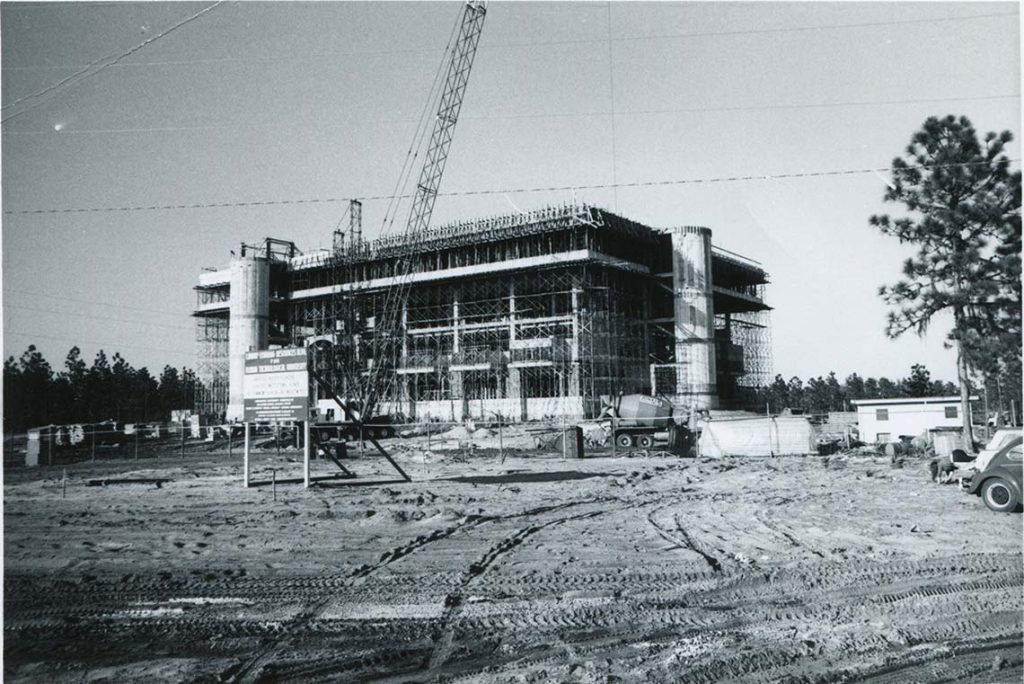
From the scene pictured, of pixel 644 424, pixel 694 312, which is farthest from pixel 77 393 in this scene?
pixel 694 312

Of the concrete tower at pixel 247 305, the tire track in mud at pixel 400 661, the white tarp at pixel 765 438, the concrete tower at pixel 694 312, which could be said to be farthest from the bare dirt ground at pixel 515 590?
the concrete tower at pixel 247 305

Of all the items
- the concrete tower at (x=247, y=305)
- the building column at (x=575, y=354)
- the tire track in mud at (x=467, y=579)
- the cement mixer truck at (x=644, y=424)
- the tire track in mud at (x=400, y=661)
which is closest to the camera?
the tire track in mud at (x=400, y=661)

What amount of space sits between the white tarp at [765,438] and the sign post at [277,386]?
56.8 feet

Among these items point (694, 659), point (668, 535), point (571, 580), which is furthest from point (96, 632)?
point (668, 535)

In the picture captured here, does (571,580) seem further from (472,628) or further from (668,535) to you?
(668,535)

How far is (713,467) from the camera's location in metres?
24.0

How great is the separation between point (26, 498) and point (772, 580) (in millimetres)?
16921

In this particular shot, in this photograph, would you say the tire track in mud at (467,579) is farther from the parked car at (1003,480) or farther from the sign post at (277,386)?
the parked car at (1003,480)

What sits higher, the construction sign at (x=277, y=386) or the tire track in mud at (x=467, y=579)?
the construction sign at (x=277, y=386)

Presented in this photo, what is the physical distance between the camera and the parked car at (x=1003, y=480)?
12.5 m

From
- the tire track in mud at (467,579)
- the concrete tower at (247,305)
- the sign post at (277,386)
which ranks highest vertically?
the concrete tower at (247,305)

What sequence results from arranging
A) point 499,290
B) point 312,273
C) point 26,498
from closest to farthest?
1. point 26,498
2. point 499,290
3. point 312,273

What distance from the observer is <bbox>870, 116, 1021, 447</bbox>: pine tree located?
1323cm

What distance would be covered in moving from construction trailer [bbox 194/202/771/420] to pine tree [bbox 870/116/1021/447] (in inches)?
1440
